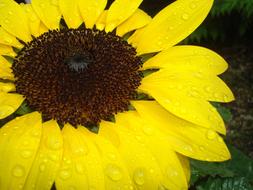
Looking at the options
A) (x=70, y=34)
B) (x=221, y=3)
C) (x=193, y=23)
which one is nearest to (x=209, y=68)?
(x=193, y=23)

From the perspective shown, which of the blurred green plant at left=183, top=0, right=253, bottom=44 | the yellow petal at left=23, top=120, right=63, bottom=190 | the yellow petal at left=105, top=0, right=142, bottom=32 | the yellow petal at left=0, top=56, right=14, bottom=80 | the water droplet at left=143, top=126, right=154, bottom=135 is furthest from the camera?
the blurred green plant at left=183, top=0, right=253, bottom=44

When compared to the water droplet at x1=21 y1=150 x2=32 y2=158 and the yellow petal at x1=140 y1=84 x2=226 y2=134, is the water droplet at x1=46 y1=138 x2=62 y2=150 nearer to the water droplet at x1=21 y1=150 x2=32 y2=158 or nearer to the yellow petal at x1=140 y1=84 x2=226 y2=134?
the water droplet at x1=21 y1=150 x2=32 y2=158

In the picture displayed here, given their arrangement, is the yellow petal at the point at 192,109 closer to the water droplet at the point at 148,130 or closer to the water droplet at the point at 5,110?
the water droplet at the point at 148,130

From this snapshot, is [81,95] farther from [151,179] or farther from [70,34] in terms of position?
[151,179]

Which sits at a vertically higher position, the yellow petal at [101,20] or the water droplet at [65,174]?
the yellow petal at [101,20]

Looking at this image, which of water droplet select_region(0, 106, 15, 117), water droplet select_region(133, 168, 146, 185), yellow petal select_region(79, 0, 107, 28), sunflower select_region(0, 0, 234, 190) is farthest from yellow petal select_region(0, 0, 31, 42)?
water droplet select_region(133, 168, 146, 185)

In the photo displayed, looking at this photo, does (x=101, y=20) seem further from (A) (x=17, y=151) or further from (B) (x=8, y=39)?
(A) (x=17, y=151)

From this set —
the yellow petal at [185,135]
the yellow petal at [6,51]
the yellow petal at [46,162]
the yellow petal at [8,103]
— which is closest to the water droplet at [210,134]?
the yellow petal at [185,135]
